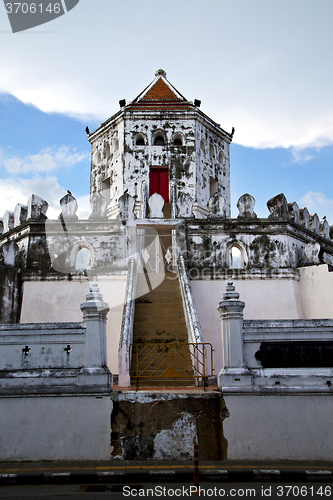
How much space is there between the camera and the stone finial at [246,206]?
1659cm

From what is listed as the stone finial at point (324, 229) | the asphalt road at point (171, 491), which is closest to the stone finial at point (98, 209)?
the stone finial at point (324, 229)

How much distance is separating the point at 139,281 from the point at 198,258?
7.97 ft

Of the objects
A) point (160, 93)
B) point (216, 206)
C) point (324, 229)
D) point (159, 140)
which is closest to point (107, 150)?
point (159, 140)

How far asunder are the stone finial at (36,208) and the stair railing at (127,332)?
4157 millimetres

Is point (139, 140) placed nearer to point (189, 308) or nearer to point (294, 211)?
point (294, 211)

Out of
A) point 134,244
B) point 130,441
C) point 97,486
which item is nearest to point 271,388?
point 130,441

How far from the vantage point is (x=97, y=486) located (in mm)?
6914

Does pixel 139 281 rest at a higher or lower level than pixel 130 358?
higher

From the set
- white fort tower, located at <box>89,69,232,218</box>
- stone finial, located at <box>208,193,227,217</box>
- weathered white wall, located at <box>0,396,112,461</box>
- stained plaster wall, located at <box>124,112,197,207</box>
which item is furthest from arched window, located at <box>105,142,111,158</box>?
weathered white wall, located at <box>0,396,112,461</box>

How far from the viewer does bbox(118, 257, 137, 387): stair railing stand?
10.5m

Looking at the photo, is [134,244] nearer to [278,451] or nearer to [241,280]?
[241,280]

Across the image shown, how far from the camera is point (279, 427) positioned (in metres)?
8.30

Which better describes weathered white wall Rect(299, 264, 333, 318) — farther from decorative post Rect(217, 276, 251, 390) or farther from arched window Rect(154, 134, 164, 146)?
arched window Rect(154, 134, 164, 146)

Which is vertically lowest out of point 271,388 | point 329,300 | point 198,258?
point 271,388
